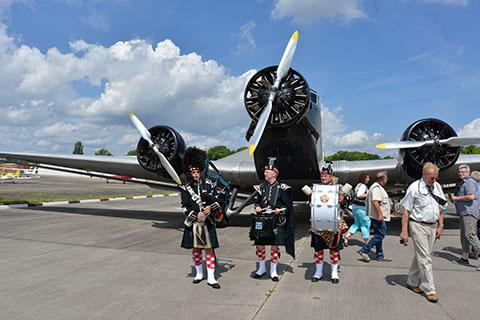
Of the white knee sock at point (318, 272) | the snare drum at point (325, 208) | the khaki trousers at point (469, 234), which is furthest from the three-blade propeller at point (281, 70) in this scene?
the khaki trousers at point (469, 234)

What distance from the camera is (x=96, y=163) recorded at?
14.1 m

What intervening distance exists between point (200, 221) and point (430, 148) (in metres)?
8.44

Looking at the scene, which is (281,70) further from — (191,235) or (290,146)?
(191,235)

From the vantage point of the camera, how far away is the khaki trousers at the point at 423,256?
15.9 feet

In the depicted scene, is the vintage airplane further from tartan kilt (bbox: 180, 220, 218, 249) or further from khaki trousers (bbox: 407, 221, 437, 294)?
khaki trousers (bbox: 407, 221, 437, 294)

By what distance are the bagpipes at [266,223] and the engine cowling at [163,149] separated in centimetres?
585

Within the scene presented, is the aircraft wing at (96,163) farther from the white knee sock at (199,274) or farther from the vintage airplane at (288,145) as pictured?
the white knee sock at (199,274)

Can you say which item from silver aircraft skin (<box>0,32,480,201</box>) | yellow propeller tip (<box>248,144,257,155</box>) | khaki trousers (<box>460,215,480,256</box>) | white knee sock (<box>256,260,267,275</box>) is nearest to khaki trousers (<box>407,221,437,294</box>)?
white knee sock (<box>256,260,267,275</box>)

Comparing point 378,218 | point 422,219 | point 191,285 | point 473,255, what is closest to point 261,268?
point 191,285

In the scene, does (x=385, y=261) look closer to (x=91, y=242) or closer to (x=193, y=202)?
(x=193, y=202)

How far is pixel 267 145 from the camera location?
10516 mm

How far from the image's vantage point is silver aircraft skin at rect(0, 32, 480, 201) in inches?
356

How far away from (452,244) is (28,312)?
31.4ft

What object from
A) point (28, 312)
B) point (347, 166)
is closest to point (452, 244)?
point (347, 166)
